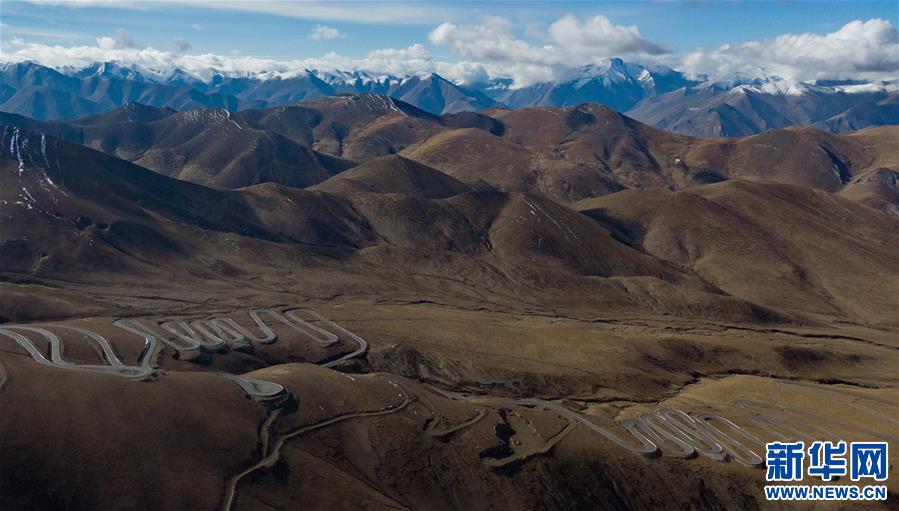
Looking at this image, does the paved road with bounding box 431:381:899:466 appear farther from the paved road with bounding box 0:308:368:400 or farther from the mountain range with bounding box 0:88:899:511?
the paved road with bounding box 0:308:368:400

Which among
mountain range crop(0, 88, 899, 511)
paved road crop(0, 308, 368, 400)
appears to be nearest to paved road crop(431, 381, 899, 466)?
mountain range crop(0, 88, 899, 511)

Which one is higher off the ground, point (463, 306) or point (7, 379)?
point (7, 379)

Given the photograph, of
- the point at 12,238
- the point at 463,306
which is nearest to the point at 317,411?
the point at 463,306

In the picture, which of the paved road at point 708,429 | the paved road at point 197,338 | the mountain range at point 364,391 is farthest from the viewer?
the paved road at point 708,429

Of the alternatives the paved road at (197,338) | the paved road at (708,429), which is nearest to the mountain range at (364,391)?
the paved road at (708,429)

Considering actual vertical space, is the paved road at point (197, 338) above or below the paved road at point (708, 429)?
above

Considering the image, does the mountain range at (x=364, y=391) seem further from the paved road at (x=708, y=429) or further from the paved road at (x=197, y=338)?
the paved road at (x=197, y=338)

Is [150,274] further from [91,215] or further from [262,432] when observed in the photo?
[262,432]

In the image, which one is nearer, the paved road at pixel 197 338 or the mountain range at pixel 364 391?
the mountain range at pixel 364 391

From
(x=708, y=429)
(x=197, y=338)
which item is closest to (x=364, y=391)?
(x=197, y=338)

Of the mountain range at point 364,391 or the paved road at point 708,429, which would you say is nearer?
the mountain range at point 364,391

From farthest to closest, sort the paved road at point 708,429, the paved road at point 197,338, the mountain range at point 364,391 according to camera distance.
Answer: the paved road at point 708,429 < the paved road at point 197,338 < the mountain range at point 364,391
